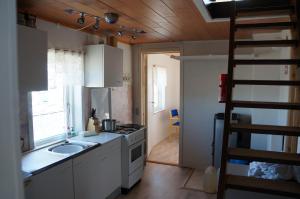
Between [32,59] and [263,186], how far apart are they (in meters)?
2.19

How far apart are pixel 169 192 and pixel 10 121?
3.36 m

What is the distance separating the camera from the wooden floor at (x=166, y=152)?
5086 mm

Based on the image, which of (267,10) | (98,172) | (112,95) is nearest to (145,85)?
(112,95)

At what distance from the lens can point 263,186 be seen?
173 centimetres

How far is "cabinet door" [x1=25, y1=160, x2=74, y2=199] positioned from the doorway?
8.72 feet

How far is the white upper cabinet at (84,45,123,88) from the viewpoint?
11.2 ft

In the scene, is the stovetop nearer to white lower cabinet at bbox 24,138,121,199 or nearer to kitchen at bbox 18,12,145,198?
kitchen at bbox 18,12,145,198

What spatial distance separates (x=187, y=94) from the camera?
460 centimetres

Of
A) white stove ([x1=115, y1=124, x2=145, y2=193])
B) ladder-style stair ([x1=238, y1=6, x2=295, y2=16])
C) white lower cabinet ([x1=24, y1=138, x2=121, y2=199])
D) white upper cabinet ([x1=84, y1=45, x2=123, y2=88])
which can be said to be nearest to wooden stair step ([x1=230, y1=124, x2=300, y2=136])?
ladder-style stair ([x1=238, y1=6, x2=295, y2=16])

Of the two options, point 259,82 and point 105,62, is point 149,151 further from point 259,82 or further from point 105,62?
point 259,82

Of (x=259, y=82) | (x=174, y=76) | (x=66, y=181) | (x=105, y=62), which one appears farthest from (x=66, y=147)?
(x=174, y=76)

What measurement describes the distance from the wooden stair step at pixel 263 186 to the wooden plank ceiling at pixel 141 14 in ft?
5.09

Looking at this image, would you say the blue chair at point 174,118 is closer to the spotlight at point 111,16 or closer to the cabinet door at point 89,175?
the cabinet door at point 89,175

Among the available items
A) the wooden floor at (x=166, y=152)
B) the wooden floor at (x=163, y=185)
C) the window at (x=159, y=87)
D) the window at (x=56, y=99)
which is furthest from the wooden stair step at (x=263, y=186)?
the window at (x=159, y=87)
